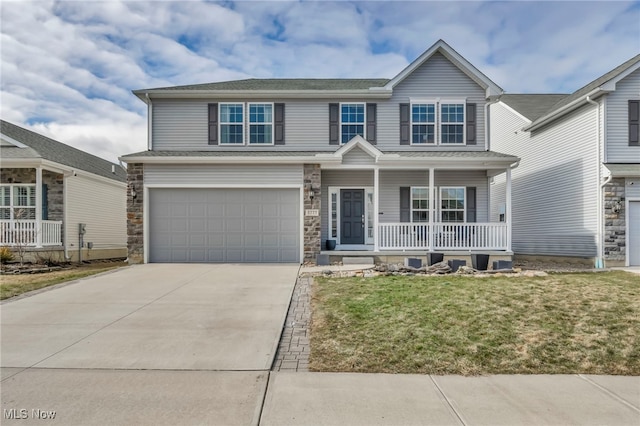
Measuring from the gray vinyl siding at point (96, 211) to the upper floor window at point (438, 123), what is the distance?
1325 centimetres

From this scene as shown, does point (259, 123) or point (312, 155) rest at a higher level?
point (259, 123)

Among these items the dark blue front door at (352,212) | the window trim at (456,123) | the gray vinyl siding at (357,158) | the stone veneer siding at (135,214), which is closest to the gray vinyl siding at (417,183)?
the dark blue front door at (352,212)

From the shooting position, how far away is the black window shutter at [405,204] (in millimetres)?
14094

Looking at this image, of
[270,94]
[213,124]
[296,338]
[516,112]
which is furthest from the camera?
[516,112]

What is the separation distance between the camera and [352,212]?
14.0 m

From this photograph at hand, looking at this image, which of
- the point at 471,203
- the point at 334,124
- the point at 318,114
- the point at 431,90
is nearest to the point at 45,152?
the point at 318,114

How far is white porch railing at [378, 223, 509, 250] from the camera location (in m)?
12.4

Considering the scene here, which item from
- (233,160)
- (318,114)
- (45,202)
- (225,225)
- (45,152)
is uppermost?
(318,114)

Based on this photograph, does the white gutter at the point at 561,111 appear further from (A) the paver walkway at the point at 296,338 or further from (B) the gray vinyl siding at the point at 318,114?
(A) the paver walkway at the point at 296,338

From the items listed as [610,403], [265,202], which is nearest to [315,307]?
[610,403]

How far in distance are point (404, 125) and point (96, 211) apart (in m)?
13.8

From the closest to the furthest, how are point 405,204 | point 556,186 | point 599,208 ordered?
point 599,208 < point 405,204 < point 556,186

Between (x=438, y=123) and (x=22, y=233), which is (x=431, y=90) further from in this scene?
(x=22, y=233)

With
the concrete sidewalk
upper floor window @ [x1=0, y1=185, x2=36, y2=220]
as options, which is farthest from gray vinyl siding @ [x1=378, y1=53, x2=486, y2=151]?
upper floor window @ [x1=0, y1=185, x2=36, y2=220]
